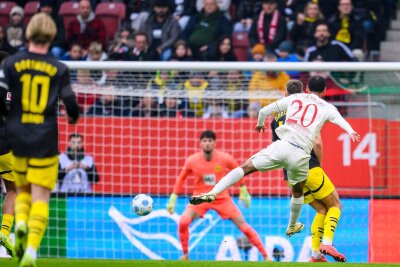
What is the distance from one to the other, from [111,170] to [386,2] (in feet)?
21.8

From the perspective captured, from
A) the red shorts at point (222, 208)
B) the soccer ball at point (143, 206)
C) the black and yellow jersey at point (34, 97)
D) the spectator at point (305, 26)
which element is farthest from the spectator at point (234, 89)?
the black and yellow jersey at point (34, 97)

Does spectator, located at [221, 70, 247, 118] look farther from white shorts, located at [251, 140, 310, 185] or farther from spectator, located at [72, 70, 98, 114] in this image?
white shorts, located at [251, 140, 310, 185]

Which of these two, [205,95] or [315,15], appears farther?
[315,15]

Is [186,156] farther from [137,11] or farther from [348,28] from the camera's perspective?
[137,11]

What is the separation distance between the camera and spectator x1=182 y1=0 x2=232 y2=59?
18.5 m

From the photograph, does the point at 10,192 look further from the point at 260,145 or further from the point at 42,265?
the point at 260,145

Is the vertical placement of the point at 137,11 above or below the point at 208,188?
above

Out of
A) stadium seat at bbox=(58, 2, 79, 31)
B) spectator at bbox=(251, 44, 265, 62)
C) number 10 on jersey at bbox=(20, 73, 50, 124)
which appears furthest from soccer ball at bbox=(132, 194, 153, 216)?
stadium seat at bbox=(58, 2, 79, 31)

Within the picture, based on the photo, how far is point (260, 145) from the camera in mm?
15508

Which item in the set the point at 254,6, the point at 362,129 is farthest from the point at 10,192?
the point at 254,6

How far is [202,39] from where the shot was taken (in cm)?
1850

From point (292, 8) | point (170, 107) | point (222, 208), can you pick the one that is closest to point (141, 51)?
point (170, 107)

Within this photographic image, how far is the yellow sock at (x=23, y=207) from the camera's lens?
28.5ft

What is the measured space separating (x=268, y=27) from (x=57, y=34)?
4.21 m
